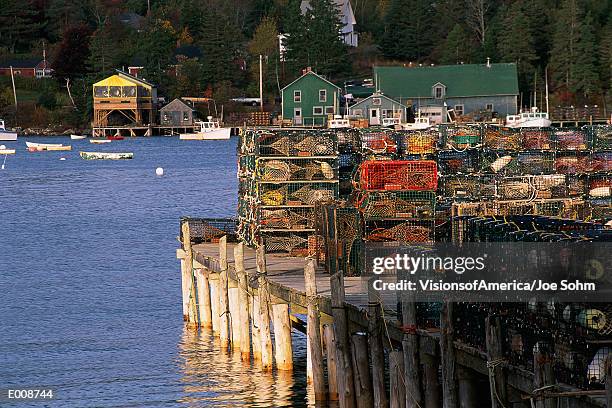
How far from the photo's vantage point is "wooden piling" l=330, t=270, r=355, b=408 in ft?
72.1

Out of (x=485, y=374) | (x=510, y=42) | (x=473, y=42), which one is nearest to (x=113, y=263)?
(x=485, y=374)

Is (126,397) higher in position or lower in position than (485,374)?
lower

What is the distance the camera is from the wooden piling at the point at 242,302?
2788 centimetres

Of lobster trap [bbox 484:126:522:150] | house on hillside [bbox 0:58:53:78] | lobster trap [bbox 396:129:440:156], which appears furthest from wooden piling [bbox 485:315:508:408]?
house on hillside [bbox 0:58:53:78]

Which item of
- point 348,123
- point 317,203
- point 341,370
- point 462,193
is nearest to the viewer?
point 341,370

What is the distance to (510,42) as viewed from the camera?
137125 mm

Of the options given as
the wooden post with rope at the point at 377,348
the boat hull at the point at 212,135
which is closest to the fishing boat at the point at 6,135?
the boat hull at the point at 212,135

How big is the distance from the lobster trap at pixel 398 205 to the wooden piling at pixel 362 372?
7715mm

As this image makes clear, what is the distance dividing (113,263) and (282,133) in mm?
17980

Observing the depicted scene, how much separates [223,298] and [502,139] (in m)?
8.56

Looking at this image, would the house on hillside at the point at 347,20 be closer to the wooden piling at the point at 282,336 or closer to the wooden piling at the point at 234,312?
the wooden piling at the point at 234,312

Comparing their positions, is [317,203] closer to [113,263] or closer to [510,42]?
[113,263]

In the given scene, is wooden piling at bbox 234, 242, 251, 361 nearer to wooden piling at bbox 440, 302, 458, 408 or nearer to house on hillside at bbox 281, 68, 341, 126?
wooden piling at bbox 440, 302, 458, 408

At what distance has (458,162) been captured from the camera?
3325 centimetres
